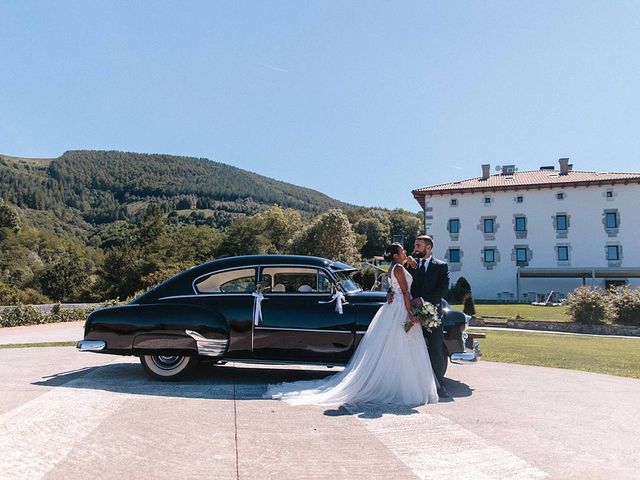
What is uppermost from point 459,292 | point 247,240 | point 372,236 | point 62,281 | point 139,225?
point 372,236

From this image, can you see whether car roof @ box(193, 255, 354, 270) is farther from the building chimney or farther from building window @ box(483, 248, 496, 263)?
the building chimney

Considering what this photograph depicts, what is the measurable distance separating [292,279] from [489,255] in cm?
4256

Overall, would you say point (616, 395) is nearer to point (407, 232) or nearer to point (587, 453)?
point (587, 453)

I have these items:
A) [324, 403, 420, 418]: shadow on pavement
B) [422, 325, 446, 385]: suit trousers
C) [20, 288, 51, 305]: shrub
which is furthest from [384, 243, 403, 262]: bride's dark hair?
[20, 288, 51, 305]: shrub

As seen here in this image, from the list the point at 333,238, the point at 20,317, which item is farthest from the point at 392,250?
the point at 333,238

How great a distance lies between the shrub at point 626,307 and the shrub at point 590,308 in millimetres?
529

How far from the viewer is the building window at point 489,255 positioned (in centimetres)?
4606

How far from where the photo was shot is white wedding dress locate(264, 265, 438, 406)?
5.87 meters

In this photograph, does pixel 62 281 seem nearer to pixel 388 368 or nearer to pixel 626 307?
pixel 626 307

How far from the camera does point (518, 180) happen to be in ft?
155

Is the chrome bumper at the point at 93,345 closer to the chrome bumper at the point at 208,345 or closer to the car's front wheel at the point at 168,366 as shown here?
the car's front wheel at the point at 168,366

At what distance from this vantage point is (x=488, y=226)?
46.4m

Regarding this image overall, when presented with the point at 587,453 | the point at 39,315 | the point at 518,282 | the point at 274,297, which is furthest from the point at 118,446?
the point at 518,282

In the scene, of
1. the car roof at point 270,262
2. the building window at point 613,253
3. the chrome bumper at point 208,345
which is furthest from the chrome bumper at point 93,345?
the building window at point 613,253
